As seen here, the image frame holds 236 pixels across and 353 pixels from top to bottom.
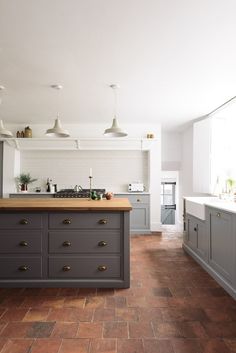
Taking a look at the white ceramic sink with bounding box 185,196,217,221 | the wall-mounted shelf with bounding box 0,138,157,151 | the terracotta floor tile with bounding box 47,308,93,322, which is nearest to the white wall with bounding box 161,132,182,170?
the wall-mounted shelf with bounding box 0,138,157,151

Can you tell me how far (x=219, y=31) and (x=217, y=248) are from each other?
2.27 m

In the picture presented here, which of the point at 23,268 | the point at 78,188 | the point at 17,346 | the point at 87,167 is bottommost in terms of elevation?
the point at 17,346

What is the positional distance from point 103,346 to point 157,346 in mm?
389

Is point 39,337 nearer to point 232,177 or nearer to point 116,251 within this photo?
point 116,251

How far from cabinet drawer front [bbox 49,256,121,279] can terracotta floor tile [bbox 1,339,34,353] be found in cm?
90

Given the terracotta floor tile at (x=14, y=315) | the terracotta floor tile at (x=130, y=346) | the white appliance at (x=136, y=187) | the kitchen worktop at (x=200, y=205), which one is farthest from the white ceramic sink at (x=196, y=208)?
the terracotta floor tile at (x=14, y=315)

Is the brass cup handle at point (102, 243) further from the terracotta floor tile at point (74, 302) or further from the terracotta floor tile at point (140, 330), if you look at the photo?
the terracotta floor tile at point (140, 330)

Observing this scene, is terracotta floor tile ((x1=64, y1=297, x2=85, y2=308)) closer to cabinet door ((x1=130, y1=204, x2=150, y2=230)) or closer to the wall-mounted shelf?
cabinet door ((x1=130, y1=204, x2=150, y2=230))

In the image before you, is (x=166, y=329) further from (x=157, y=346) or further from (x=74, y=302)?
(x=74, y=302)

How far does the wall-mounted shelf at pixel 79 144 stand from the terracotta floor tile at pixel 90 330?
412cm

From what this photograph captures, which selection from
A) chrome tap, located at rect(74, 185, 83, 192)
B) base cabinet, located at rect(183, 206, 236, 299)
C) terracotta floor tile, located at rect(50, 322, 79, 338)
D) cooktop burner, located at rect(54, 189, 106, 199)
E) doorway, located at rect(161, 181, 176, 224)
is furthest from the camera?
doorway, located at rect(161, 181, 176, 224)

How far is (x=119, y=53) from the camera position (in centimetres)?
263

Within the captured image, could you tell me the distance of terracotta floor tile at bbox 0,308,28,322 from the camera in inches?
83.4

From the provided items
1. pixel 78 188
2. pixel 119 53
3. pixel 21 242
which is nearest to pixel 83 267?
pixel 21 242
